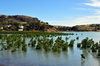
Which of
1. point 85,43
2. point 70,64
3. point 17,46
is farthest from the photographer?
point 85,43

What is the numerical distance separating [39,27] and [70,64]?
14609 cm

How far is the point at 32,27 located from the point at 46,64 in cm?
14307

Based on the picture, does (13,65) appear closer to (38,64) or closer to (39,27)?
(38,64)

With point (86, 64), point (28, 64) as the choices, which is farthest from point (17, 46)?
point (86, 64)

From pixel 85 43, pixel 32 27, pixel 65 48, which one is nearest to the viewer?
pixel 65 48

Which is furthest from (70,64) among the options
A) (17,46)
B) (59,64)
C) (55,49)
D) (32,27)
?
(32,27)

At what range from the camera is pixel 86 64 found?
16.9m

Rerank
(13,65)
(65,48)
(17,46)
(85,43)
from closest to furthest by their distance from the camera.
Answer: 1. (13,65)
2. (65,48)
3. (17,46)
4. (85,43)

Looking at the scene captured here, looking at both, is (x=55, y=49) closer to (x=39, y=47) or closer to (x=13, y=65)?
(x=39, y=47)

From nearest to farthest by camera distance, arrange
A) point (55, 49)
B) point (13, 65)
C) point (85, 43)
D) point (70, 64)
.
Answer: point (13, 65) → point (70, 64) → point (55, 49) → point (85, 43)

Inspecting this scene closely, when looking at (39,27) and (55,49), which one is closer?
(55,49)

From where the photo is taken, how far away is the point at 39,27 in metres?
162

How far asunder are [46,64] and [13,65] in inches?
124

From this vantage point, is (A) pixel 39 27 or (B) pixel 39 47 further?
(A) pixel 39 27
